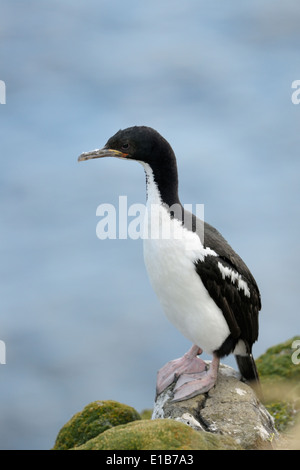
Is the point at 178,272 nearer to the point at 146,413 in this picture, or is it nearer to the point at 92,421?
the point at 92,421

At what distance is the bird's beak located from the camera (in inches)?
270

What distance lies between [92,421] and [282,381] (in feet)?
12.6

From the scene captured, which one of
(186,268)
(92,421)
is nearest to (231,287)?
(186,268)

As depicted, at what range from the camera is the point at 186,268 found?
22.3ft

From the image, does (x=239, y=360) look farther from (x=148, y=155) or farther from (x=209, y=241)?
(x=148, y=155)

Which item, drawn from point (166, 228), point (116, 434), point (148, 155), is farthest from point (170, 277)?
point (116, 434)

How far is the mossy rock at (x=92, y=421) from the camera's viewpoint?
736cm

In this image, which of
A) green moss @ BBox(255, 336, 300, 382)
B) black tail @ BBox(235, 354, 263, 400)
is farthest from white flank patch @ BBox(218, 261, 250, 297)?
green moss @ BBox(255, 336, 300, 382)

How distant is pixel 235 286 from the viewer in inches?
281

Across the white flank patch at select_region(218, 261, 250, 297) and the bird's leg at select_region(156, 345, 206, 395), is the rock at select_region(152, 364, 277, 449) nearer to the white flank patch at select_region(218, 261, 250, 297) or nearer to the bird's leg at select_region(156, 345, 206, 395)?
the bird's leg at select_region(156, 345, 206, 395)

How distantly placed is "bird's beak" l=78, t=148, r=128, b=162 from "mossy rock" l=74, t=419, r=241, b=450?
2657 mm

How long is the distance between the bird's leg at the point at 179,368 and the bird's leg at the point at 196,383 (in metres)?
0.13

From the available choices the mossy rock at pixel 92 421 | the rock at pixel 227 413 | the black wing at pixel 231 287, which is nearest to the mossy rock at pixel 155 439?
the rock at pixel 227 413
